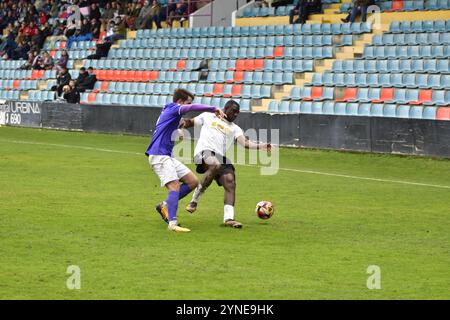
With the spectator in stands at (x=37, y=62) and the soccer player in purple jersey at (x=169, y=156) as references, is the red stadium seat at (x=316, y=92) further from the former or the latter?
the spectator in stands at (x=37, y=62)

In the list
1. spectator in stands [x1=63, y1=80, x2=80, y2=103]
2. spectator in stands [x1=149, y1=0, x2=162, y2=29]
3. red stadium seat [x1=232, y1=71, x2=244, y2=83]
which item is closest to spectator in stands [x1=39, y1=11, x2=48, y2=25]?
spectator in stands [x1=149, y1=0, x2=162, y2=29]

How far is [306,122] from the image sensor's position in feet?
87.9

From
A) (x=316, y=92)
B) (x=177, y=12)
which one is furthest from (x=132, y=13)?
(x=316, y=92)

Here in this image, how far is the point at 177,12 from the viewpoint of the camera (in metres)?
40.8

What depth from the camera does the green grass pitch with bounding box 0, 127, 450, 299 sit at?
33.0 ft

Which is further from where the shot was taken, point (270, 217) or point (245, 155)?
point (245, 155)

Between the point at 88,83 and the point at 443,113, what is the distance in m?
16.5

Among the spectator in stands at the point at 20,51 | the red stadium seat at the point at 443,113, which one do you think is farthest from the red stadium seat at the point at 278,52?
the spectator in stands at the point at 20,51

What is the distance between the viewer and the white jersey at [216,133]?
1441cm

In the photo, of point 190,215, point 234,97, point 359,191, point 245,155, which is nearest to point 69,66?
point 234,97

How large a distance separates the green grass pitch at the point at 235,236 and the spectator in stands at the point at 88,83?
14786 millimetres

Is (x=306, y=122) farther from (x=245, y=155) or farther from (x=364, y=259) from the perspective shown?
(x=364, y=259)
